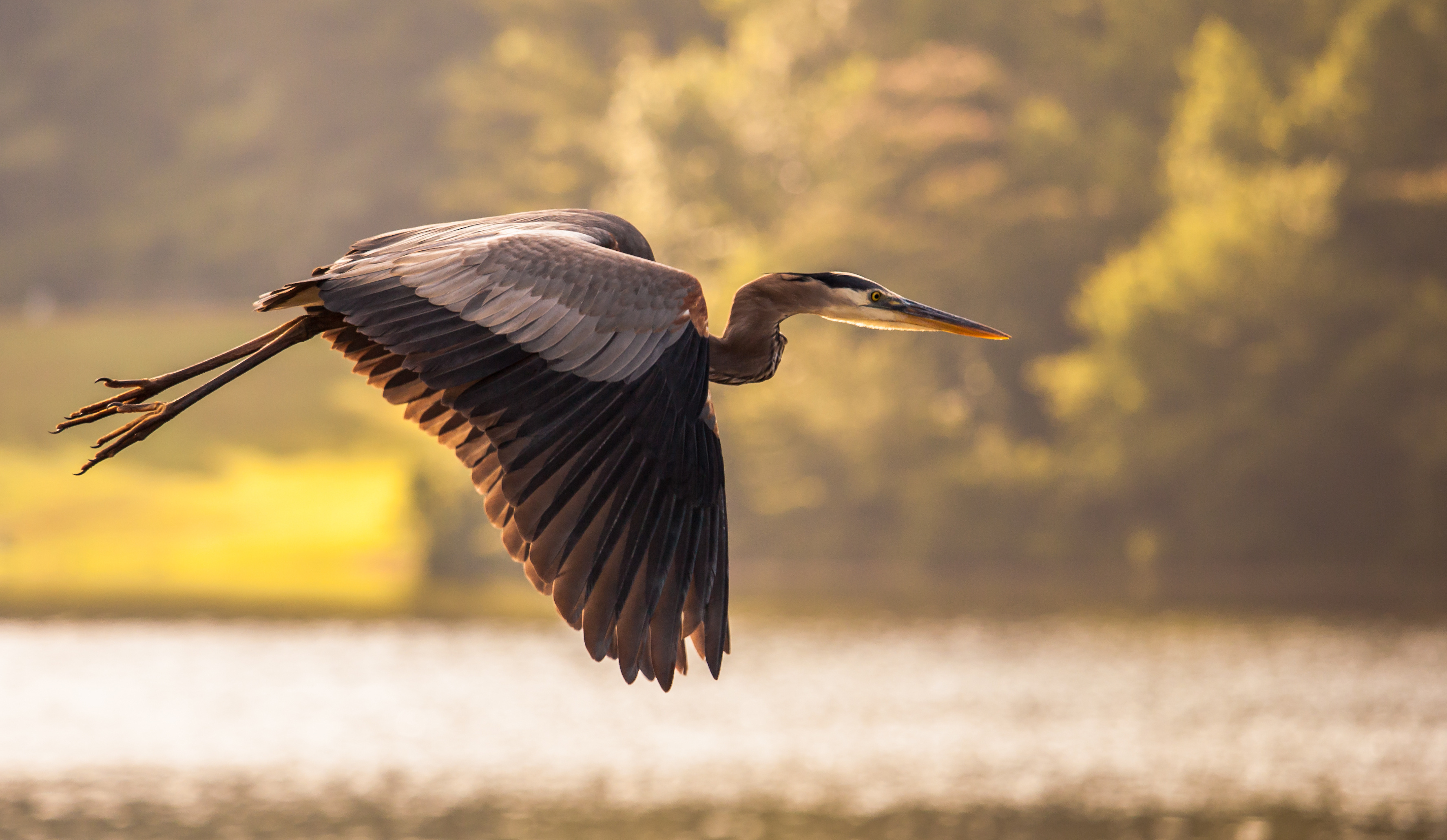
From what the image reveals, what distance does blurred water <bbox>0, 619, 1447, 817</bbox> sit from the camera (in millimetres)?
19688

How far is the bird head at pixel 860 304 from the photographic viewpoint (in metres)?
4.61

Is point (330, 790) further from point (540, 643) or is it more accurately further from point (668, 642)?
point (668, 642)

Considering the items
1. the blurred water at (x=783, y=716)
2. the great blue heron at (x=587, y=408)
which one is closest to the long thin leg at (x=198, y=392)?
the great blue heron at (x=587, y=408)

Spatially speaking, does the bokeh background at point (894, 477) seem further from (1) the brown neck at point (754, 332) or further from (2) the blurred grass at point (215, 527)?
(1) the brown neck at point (754, 332)

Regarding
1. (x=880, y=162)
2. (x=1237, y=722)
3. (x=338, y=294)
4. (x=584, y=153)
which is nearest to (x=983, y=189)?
(x=880, y=162)

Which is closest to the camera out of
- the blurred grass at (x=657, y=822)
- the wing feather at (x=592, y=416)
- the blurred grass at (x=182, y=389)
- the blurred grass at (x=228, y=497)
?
the wing feather at (x=592, y=416)

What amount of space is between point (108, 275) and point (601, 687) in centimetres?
3560

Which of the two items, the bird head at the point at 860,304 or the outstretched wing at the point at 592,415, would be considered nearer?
the outstretched wing at the point at 592,415

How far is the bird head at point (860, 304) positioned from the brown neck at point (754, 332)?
0.07 feet

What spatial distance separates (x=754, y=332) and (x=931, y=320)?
1.46ft

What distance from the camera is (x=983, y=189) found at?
123 feet

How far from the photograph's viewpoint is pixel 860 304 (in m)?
4.62

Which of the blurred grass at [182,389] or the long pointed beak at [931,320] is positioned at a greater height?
the blurred grass at [182,389]

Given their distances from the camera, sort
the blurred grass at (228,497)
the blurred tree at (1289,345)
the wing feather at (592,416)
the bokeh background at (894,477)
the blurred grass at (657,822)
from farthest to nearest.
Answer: the blurred grass at (228,497), the blurred tree at (1289,345), the bokeh background at (894,477), the blurred grass at (657,822), the wing feather at (592,416)
